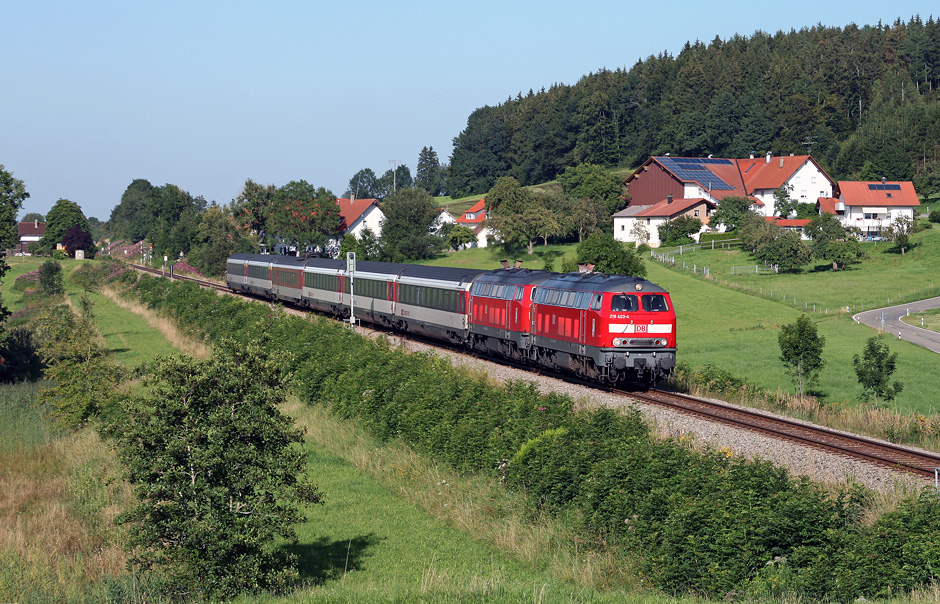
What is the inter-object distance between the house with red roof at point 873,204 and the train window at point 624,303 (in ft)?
284

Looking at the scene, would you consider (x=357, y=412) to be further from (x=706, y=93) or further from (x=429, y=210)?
(x=706, y=93)

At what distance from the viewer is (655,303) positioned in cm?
2944

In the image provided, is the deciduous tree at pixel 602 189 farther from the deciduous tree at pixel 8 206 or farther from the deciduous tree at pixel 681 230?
the deciduous tree at pixel 8 206

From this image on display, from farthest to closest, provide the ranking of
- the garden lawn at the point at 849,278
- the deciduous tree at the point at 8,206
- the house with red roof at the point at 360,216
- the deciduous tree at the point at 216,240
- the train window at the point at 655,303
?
the house with red roof at the point at 360,216
the deciduous tree at the point at 216,240
the garden lawn at the point at 849,278
the deciduous tree at the point at 8,206
the train window at the point at 655,303

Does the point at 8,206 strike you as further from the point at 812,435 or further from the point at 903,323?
the point at 903,323

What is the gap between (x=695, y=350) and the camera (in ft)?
A: 165

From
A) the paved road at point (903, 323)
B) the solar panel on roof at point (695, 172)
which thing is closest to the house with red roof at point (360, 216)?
the solar panel on roof at point (695, 172)

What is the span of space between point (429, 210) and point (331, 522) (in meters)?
89.2

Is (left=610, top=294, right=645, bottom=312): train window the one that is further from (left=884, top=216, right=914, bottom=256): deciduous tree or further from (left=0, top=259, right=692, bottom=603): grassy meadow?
(left=884, top=216, right=914, bottom=256): deciduous tree

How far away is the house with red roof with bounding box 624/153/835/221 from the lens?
113m

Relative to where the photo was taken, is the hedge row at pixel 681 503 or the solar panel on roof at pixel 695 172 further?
the solar panel on roof at pixel 695 172

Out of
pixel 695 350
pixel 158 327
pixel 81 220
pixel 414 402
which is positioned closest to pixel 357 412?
pixel 414 402

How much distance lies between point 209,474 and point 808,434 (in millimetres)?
15104

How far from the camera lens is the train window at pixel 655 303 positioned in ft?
96.0
